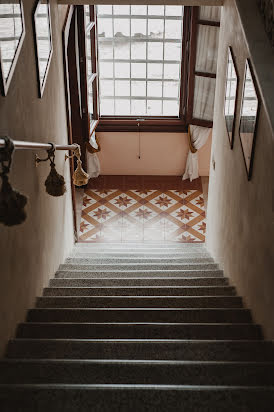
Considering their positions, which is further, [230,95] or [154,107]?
[154,107]

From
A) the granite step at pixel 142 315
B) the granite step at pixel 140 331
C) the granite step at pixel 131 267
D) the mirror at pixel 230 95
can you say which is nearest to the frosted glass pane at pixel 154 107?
the mirror at pixel 230 95

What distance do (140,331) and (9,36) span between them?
6.86ft

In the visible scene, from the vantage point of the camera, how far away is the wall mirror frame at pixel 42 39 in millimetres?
3988

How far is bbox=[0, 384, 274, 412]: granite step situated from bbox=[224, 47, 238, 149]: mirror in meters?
2.74

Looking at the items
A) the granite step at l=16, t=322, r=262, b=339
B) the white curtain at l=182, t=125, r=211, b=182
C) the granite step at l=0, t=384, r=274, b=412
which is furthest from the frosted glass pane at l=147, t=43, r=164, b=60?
the granite step at l=0, t=384, r=274, b=412

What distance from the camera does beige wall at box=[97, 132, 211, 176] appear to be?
8266 mm

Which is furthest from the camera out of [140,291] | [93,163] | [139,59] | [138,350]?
[93,163]

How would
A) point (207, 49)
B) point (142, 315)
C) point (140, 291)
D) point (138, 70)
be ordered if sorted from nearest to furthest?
point (142, 315) → point (140, 291) → point (207, 49) → point (138, 70)

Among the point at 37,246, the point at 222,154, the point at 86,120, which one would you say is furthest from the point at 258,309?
the point at 86,120

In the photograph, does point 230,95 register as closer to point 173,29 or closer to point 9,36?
point 9,36

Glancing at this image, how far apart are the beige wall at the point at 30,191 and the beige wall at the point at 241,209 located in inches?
64.9

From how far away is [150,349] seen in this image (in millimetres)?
2859

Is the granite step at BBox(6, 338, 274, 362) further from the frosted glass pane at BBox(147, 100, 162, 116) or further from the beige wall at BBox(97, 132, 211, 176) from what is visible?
the frosted glass pane at BBox(147, 100, 162, 116)

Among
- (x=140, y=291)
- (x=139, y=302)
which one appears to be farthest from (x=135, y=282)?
(x=139, y=302)
